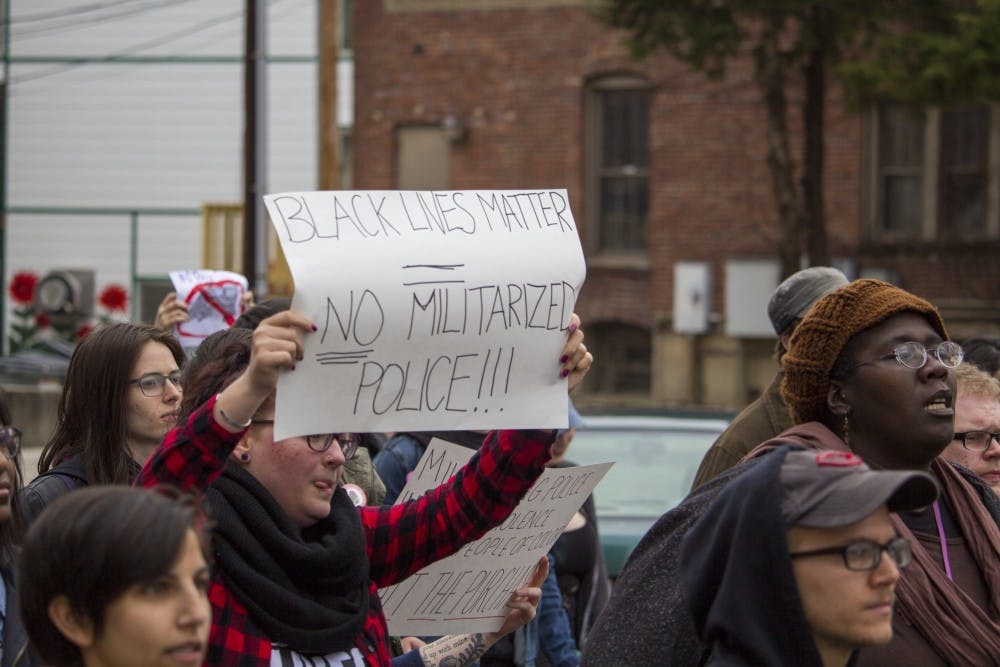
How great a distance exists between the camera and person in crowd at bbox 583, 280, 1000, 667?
10.4 ft

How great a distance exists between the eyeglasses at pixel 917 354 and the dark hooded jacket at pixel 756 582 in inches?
33.9

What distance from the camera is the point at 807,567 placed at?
267 cm

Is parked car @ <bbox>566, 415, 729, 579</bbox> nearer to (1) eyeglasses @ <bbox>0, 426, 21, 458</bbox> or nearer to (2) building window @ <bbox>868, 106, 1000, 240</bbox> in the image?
(1) eyeglasses @ <bbox>0, 426, 21, 458</bbox>

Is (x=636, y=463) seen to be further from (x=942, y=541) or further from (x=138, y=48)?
(x=138, y=48)

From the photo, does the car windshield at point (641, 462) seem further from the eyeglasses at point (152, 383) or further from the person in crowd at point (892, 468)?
the person in crowd at point (892, 468)

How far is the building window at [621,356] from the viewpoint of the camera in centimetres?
2105

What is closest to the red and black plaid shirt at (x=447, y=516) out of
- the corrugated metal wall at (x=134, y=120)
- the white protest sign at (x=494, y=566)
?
the white protest sign at (x=494, y=566)

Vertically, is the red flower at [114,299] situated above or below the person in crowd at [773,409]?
below

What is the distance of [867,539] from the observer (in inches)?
105

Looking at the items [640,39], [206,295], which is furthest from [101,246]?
[206,295]

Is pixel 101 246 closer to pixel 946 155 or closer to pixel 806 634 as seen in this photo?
pixel 946 155

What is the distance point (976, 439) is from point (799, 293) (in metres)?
0.74

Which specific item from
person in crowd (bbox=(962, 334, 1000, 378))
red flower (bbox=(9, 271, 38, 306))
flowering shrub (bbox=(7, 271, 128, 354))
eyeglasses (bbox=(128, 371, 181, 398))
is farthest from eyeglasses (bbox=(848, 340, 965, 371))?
red flower (bbox=(9, 271, 38, 306))

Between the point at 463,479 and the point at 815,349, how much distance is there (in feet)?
2.86
